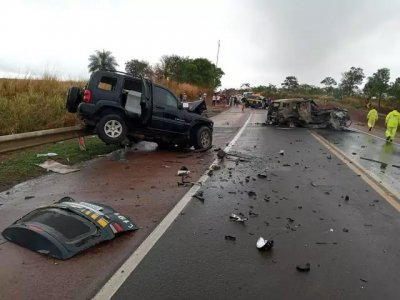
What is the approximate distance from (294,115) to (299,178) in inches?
707

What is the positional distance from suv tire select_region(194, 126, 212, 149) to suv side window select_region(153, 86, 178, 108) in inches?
45.3

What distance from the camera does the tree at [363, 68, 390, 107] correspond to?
3184 inches

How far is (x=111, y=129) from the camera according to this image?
40.1 feet

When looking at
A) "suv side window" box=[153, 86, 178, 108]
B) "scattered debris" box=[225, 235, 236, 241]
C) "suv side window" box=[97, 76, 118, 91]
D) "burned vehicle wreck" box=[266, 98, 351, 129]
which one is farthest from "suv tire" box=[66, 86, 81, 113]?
"burned vehicle wreck" box=[266, 98, 351, 129]

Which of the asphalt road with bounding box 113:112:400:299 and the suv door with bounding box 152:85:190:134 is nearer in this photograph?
the asphalt road with bounding box 113:112:400:299

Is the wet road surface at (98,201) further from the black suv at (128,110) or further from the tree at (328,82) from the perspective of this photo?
the tree at (328,82)

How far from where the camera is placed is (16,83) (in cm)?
1727

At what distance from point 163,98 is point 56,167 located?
406cm

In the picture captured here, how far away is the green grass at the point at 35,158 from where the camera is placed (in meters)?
9.10

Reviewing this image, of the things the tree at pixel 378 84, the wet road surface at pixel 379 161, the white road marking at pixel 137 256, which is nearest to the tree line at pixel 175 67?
the tree at pixel 378 84

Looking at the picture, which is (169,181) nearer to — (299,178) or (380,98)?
(299,178)

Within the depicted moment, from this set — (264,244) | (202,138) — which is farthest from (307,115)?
(264,244)

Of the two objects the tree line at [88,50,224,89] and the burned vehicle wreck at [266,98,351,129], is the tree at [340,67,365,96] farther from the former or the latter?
the burned vehicle wreck at [266,98,351,129]

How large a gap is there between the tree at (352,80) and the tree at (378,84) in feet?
34.3
